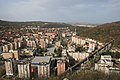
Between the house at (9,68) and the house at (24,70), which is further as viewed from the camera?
the house at (9,68)

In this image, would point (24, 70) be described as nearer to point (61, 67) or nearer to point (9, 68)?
point (9, 68)

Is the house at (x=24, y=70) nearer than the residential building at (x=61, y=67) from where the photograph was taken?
Yes

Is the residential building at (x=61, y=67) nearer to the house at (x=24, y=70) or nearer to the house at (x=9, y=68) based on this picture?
the house at (x=24, y=70)

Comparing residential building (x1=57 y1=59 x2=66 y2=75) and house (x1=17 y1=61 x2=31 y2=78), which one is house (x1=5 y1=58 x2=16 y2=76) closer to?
house (x1=17 y1=61 x2=31 y2=78)

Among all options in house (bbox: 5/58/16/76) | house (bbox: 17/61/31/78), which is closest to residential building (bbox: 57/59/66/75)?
house (bbox: 17/61/31/78)

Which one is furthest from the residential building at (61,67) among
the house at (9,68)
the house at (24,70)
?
the house at (9,68)

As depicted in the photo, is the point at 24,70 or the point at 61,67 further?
the point at 61,67

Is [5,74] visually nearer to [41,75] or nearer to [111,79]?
[41,75]

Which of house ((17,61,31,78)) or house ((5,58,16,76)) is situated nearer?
house ((17,61,31,78))

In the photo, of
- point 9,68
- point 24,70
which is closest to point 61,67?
point 24,70

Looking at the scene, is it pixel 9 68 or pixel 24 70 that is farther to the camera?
pixel 9 68

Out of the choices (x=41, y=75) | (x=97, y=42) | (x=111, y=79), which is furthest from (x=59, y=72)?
(x=97, y=42)
